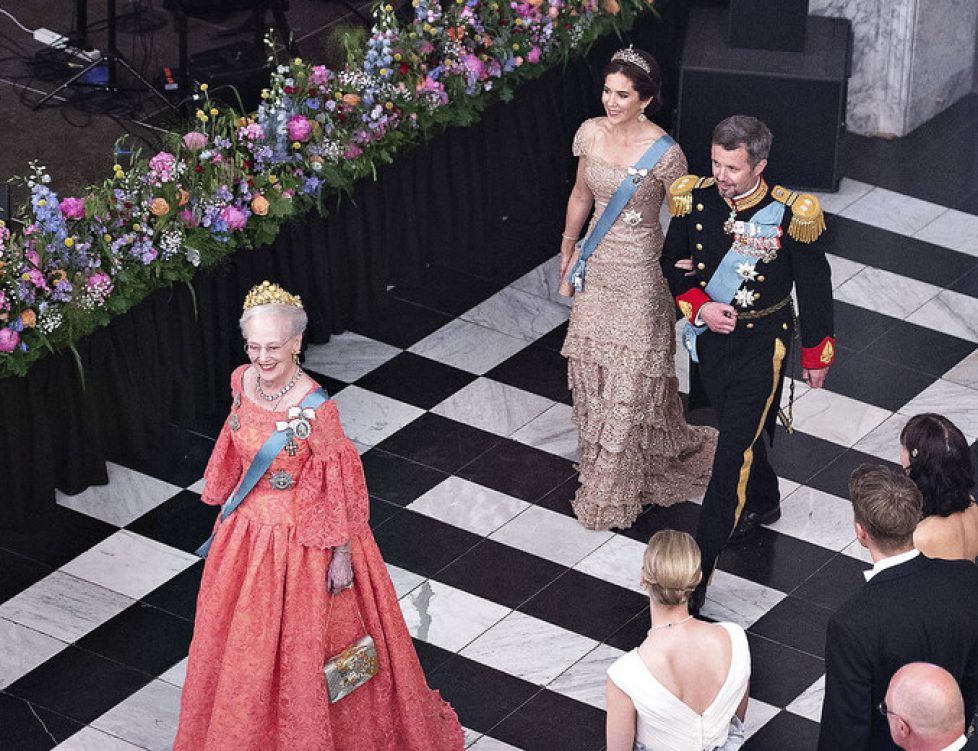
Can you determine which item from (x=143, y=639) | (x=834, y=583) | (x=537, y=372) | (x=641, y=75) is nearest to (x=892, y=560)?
(x=834, y=583)

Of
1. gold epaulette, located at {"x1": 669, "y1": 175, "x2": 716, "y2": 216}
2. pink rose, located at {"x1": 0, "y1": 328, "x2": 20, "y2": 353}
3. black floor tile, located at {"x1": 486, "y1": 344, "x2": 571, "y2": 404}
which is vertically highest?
gold epaulette, located at {"x1": 669, "y1": 175, "x2": 716, "y2": 216}

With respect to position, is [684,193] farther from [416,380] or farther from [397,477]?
[416,380]

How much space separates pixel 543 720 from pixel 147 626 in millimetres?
1363

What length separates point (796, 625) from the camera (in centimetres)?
666

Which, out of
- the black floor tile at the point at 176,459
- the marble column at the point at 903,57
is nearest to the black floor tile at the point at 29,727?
the black floor tile at the point at 176,459

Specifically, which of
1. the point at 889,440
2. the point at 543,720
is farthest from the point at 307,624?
the point at 889,440

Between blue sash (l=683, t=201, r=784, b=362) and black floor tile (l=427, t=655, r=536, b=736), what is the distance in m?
1.28

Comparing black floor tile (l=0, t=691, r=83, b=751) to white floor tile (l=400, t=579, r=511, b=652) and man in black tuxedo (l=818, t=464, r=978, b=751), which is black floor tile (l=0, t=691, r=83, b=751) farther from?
man in black tuxedo (l=818, t=464, r=978, b=751)

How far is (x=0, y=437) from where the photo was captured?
21.6ft

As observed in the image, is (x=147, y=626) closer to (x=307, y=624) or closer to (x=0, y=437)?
(x=0, y=437)

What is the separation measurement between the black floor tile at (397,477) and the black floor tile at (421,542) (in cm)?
12

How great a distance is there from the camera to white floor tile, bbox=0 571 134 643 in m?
6.57

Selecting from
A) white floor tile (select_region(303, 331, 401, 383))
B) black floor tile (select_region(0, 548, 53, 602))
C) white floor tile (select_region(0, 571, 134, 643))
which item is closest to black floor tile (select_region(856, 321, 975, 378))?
white floor tile (select_region(303, 331, 401, 383))

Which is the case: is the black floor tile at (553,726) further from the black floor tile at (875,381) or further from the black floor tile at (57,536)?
the black floor tile at (875,381)
